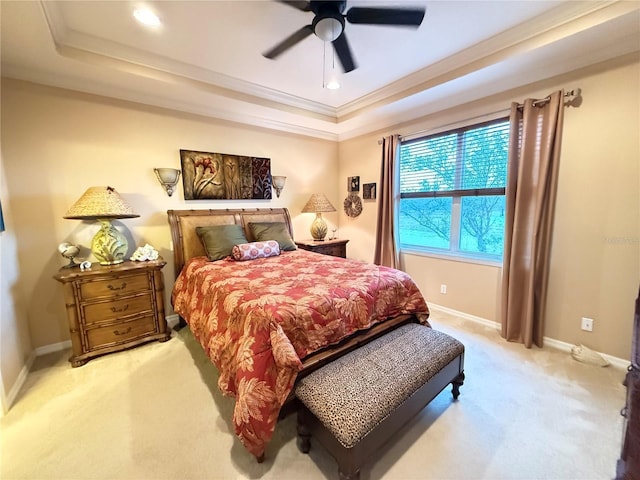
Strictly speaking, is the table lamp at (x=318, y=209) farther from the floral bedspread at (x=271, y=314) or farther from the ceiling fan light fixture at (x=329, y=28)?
the ceiling fan light fixture at (x=329, y=28)

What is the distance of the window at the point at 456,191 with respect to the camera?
282 cm

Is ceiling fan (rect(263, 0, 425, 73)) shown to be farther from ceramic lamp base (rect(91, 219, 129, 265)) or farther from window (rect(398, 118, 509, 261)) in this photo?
ceramic lamp base (rect(91, 219, 129, 265))

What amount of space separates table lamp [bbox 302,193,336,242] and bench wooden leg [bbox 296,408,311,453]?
2.77 m

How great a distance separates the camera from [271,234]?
10.8 ft

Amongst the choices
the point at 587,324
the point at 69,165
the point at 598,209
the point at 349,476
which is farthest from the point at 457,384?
the point at 69,165

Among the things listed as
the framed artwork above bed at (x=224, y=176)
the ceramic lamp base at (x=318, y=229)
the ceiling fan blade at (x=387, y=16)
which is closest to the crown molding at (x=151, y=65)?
the framed artwork above bed at (x=224, y=176)

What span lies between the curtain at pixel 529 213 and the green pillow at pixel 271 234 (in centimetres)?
245

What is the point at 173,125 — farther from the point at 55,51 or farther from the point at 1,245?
the point at 1,245

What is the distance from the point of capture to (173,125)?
9.77ft

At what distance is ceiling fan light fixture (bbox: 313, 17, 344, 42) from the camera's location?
5.19 feet

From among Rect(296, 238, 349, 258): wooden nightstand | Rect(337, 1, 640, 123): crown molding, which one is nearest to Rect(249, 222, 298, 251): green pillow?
Rect(296, 238, 349, 258): wooden nightstand

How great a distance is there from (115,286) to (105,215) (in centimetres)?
66

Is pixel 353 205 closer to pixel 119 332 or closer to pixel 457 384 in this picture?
pixel 457 384

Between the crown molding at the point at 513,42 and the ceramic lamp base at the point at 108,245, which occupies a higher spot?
the crown molding at the point at 513,42
